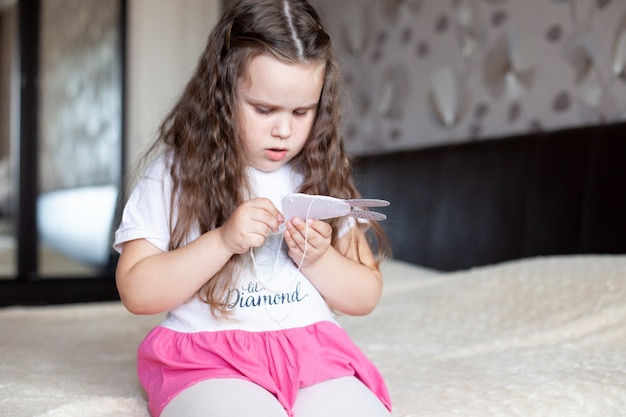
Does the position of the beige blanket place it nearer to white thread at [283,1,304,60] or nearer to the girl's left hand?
the girl's left hand

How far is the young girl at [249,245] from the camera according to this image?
951 millimetres

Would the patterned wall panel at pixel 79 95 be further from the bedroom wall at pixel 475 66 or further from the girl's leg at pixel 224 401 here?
the girl's leg at pixel 224 401

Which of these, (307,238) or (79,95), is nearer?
(307,238)

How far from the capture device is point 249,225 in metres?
0.93

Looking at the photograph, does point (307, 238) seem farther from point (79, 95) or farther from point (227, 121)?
point (79, 95)

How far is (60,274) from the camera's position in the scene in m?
3.82

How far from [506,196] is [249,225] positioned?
139 cm

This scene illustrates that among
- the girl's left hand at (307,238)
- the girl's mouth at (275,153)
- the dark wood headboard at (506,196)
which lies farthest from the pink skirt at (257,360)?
the dark wood headboard at (506,196)

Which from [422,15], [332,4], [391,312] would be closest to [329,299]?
[391,312]

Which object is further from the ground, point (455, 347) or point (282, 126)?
point (282, 126)

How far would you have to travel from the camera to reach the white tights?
849 mm

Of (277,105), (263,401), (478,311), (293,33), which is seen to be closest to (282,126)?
(277,105)

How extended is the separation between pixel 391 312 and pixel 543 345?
17.7 inches

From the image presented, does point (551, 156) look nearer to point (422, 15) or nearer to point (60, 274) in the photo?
point (422, 15)
